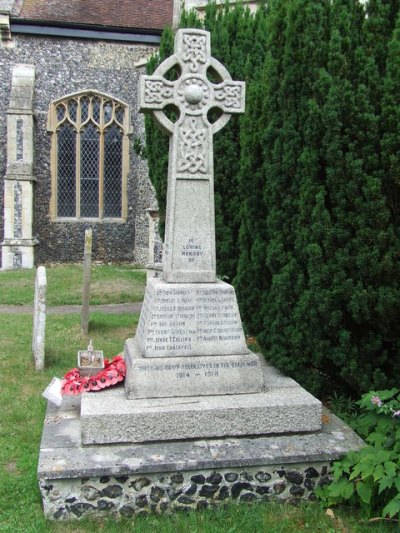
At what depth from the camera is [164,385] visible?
400 cm

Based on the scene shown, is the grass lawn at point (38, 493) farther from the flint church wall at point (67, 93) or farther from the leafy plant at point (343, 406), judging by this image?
the flint church wall at point (67, 93)

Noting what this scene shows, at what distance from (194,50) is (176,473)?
282 centimetres

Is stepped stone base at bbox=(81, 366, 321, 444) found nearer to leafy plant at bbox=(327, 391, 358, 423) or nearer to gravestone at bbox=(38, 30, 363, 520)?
gravestone at bbox=(38, 30, 363, 520)

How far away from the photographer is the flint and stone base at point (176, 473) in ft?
11.4

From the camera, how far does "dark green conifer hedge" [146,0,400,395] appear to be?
4262mm

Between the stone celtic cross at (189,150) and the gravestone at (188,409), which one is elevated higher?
the stone celtic cross at (189,150)

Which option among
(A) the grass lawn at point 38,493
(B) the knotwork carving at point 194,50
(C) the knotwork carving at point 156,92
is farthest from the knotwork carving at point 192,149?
(A) the grass lawn at point 38,493

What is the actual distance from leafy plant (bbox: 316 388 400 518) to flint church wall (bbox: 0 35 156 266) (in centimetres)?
1329

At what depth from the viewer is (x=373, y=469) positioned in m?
3.32

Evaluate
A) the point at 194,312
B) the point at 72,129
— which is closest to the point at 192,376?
the point at 194,312

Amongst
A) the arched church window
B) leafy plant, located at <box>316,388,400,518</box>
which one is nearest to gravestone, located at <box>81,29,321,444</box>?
leafy plant, located at <box>316,388,400,518</box>

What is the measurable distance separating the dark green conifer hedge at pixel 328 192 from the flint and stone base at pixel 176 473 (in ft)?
3.37

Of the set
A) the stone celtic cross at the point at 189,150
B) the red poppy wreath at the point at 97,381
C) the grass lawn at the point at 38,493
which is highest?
the stone celtic cross at the point at 189,150

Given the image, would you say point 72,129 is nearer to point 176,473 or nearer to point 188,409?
point 188,409
